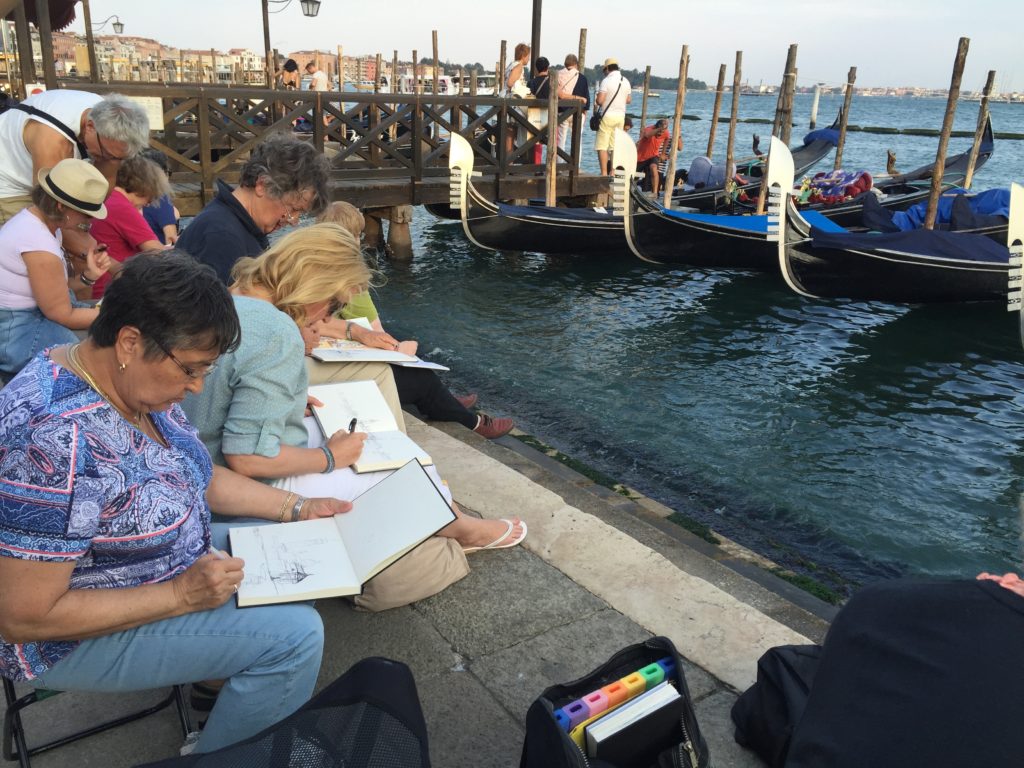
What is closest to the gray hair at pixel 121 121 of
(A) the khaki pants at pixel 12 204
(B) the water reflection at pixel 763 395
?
(A) the khaki pants at pixel 12 204

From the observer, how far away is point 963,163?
1552cm

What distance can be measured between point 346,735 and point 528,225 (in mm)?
9772

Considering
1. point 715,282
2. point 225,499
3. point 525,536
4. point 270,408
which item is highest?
point 270,408

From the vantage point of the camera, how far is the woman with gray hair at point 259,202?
10.2ft

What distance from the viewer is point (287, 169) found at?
3102mm

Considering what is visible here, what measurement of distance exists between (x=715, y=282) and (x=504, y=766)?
31.0 ft

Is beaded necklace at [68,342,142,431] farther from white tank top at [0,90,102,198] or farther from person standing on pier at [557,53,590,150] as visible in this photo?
person standing on pier at [557,53,590,150]

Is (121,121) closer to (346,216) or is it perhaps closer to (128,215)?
(128,215)

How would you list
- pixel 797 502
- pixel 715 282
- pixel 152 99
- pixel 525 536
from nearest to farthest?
pixel 525 536
pixel 797 502
pixel 152 99
pixel 715 282

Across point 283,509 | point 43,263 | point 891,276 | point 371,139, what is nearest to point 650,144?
point 371,139

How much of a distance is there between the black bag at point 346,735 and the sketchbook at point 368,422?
3.33 ft

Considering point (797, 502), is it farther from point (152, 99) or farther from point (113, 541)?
point (152, 99)

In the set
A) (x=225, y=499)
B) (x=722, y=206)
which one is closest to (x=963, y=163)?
(x=722, y=206)

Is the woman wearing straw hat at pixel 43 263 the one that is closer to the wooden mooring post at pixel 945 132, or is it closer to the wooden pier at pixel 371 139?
the wooden pier at pixel 371 139
